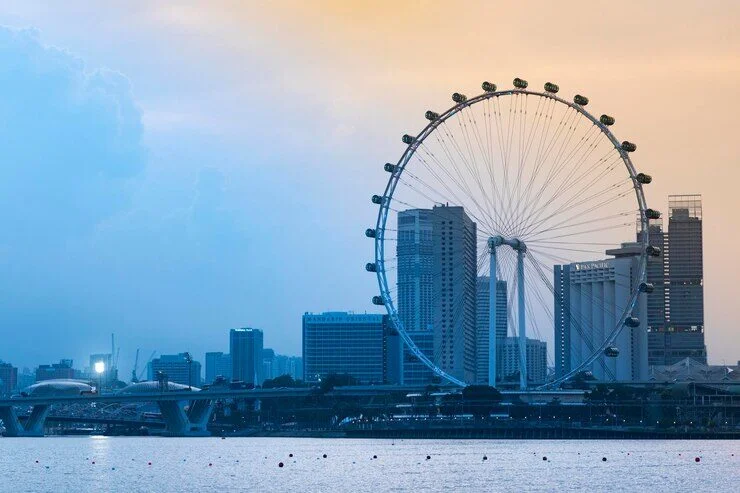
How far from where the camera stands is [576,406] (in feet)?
599

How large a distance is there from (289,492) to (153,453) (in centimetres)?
6142

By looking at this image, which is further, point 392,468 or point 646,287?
point 646,287

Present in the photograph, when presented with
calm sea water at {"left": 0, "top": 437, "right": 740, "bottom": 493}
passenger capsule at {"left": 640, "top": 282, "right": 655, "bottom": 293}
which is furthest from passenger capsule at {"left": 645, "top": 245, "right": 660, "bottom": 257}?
calm sea water at {"left": 0, "top": 437, "right": 740, "bottom": 493}

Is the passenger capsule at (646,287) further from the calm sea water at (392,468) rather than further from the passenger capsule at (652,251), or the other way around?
the calm sea water at (392,468)

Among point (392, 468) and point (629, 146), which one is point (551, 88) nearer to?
point (629, 146)

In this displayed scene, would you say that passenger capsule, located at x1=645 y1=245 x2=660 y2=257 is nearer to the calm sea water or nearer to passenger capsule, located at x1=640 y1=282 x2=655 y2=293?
passenger capsule, located at x1=640 y1=282 x2=655 y2=293

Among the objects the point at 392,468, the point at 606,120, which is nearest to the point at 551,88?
the point at 606,120

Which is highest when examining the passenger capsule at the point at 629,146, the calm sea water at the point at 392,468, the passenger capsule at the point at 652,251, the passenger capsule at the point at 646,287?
the passenger capsule at the point at 629,146

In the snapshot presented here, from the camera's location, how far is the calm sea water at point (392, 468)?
93.5 metres

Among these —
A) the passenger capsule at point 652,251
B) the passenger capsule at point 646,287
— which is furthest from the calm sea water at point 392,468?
the passenger capsule at point 652,251

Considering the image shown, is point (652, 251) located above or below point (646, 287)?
above

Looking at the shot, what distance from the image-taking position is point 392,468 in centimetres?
10831

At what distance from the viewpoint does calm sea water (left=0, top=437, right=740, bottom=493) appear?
93.5 metres

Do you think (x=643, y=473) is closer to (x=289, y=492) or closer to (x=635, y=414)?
(x=289, y=492)
